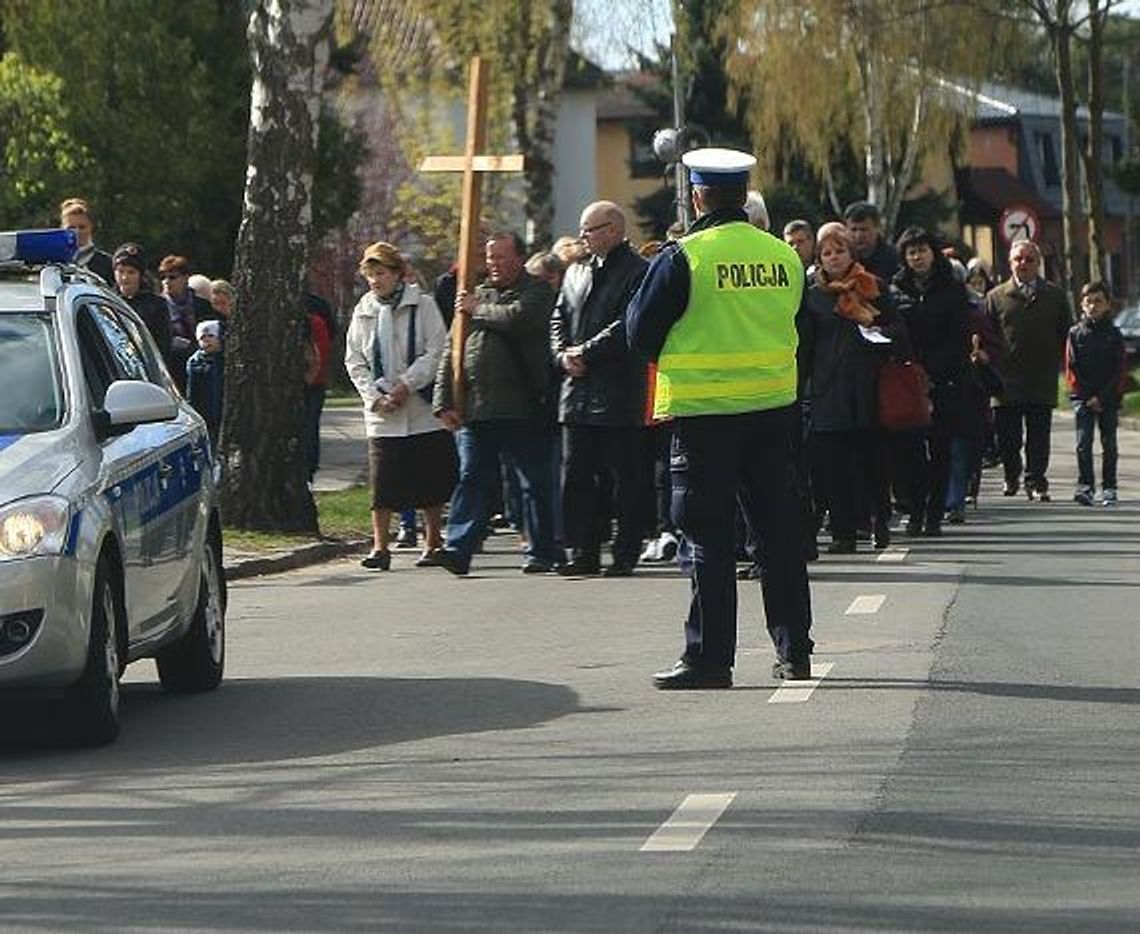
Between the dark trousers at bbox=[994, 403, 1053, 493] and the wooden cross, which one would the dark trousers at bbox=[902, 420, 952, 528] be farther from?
the dark trousers at bbox=[994, 403, 1053, 493]

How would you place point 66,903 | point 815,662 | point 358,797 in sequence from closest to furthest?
point 66,903, point 358,797, point 815,662

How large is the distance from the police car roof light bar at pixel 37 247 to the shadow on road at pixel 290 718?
1.66 meters

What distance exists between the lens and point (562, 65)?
38.1m

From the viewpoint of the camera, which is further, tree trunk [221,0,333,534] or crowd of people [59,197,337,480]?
tree trunk [221,0,333,534]

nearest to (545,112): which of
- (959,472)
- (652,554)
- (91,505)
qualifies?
(959,472)

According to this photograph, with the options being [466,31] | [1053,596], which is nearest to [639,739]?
[1053,596]

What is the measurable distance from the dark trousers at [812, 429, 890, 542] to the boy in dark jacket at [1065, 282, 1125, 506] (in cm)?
543

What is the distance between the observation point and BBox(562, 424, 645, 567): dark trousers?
17.5 meters

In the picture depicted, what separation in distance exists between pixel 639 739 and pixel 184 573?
238 centimetres

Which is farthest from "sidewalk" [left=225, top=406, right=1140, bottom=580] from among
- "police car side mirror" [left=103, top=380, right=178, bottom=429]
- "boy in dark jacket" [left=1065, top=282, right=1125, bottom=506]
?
"police car side mirror" [left=103, top=380, right=178, bottom=429]

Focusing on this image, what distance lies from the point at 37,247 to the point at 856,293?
7.98 m

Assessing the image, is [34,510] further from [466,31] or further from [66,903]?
[466,31]

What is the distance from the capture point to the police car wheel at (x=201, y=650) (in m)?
12.1

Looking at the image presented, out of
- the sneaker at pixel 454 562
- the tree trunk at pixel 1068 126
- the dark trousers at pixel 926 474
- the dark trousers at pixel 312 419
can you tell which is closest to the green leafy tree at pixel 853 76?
the tree trunk at pixel 1068 126
